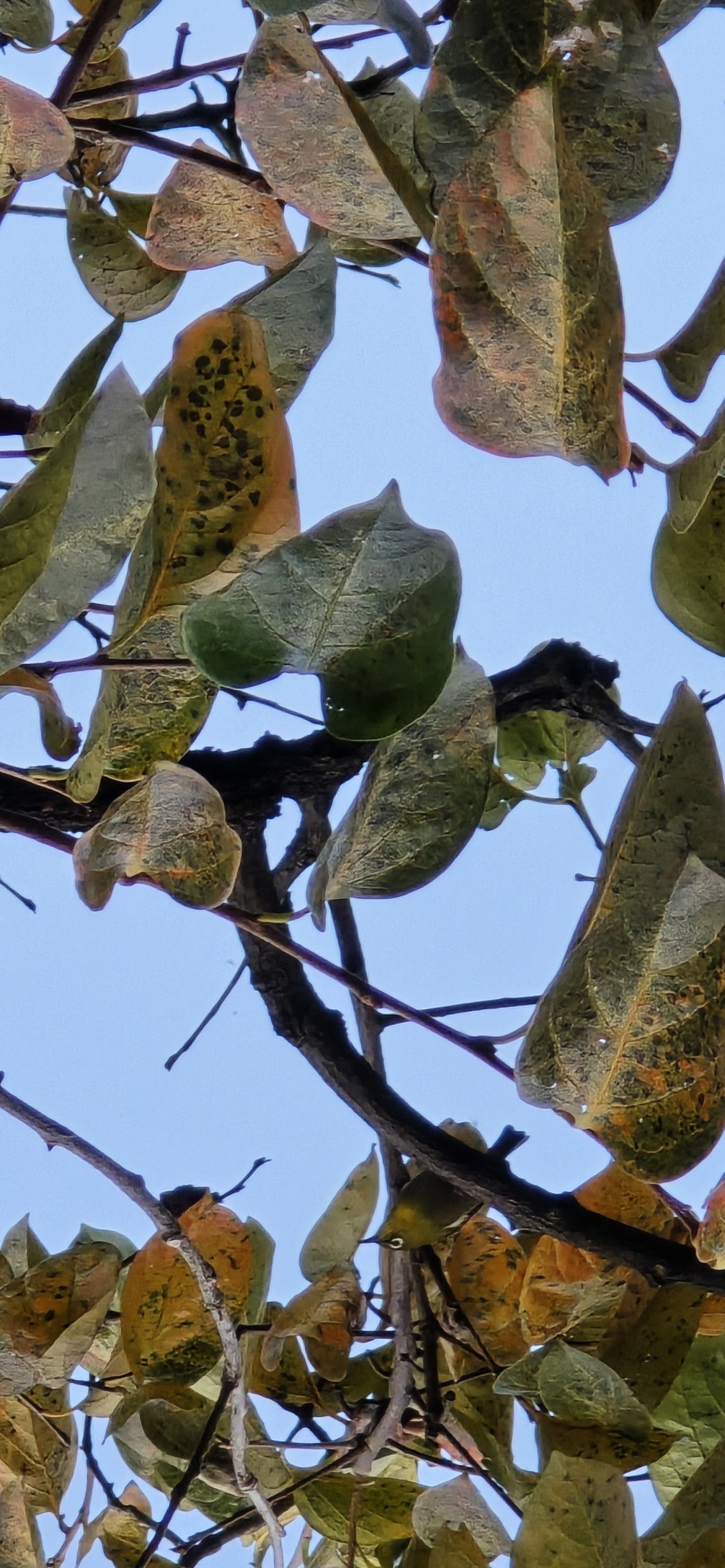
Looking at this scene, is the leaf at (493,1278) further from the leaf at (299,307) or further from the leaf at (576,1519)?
the leaf at (299,307)

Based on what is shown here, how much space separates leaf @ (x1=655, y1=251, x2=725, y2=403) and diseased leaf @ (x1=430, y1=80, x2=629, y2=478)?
0.05 meters

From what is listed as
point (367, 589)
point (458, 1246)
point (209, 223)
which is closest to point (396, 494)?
point (367, 589)

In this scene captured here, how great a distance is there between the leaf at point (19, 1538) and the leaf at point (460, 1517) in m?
0.13

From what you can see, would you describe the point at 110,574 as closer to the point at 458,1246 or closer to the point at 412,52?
the point at 412,52

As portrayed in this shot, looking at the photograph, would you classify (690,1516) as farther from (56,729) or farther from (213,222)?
(213,222)

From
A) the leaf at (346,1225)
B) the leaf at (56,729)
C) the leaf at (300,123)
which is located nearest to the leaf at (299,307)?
the leaf at (300,123)

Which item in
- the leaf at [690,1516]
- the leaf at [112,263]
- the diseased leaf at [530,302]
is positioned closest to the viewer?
the diseased leaf at [530,302]

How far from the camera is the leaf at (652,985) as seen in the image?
0.28 meters

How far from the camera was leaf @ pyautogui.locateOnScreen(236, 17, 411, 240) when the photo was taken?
27cm

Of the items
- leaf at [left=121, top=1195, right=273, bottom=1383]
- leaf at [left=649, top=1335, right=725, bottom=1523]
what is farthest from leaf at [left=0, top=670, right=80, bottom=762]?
leaf at [left=649, top=1335, right=725, bottom=1523]

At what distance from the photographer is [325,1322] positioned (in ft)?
1.36

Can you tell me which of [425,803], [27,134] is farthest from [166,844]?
[27,134]

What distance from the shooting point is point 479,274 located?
234mm

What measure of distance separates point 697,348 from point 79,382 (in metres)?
0.15
